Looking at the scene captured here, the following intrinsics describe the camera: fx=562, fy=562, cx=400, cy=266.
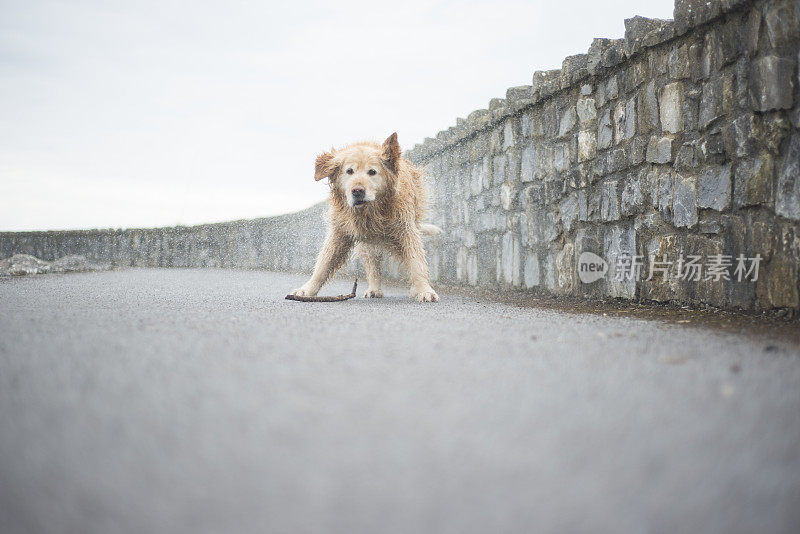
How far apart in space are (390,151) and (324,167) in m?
0.48

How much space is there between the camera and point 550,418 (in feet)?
3.58

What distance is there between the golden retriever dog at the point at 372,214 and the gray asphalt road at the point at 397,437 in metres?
2.14

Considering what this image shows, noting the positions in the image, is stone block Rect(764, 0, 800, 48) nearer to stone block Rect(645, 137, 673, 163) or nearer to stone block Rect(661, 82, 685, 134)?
stone block Rect(661, 82, 685, 134)

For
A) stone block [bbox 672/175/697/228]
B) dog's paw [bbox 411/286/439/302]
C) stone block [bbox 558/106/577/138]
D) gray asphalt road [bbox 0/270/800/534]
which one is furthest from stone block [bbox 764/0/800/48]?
dog's paw [bbox 411/286/439/302]

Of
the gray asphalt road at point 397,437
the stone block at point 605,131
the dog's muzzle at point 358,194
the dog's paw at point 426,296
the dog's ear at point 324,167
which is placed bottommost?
the gray asphalt road at point 397,437

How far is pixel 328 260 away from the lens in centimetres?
401

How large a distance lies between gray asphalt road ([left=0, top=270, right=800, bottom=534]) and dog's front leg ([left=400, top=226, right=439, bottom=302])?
6.90 feet

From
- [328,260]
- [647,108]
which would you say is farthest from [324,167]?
[647,108]

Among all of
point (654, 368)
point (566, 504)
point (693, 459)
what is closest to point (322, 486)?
point (566, 504)

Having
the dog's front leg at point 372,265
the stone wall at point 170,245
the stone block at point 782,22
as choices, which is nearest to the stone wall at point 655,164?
the stone block at point 782,22

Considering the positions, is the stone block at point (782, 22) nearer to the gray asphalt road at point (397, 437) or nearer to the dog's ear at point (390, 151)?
the gray asphalt road at point (397, 437)

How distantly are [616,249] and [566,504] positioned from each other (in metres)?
2.82

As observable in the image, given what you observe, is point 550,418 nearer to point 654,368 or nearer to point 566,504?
point 566,504

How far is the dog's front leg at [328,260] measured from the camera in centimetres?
397
